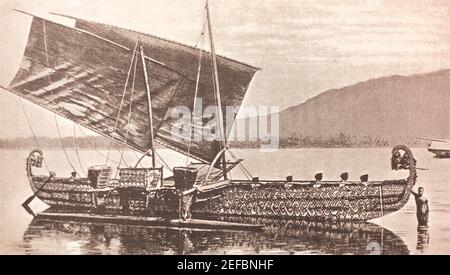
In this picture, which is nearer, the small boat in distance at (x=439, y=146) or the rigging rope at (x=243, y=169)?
the small boat in distance at (x=439, y=146)

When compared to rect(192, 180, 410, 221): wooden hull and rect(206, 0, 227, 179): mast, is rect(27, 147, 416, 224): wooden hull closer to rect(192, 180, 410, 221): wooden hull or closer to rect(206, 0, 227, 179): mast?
rect(192, 180, 410, 221): wooden hull

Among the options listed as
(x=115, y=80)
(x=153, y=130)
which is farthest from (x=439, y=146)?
(x=115, y=80)

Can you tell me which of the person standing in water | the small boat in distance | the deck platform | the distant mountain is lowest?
the deck platform

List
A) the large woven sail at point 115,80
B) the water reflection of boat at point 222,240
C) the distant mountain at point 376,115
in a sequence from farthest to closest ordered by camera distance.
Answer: the large woven sail at point 115,80 < the distant mountain at point 376,115 < the water reflection of boat at point 222,240

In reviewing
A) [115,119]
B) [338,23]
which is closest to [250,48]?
[338,23]

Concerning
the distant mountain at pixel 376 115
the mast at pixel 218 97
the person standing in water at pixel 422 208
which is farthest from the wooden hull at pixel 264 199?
the distant mountain at pixel 376 115

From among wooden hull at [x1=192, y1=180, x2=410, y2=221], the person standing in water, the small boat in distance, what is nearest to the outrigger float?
wooden hull at [x1=192, y1=180, x2=410, y2=221]

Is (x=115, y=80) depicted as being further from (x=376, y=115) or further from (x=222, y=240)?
(x=376, y=115)

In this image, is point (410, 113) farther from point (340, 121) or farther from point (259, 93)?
point (259, 93)

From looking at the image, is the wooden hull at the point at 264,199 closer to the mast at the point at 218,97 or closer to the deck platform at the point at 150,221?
the deck platform at the point at 150,221
